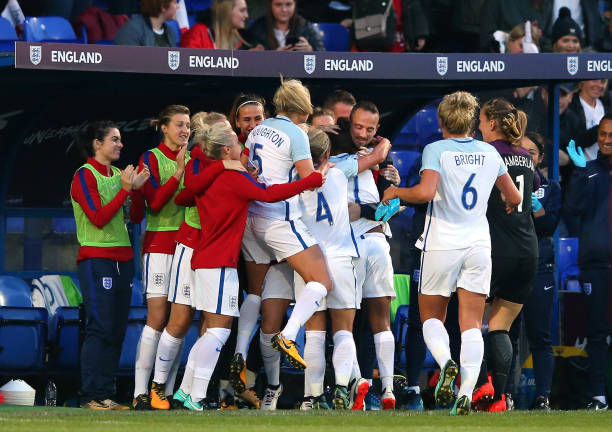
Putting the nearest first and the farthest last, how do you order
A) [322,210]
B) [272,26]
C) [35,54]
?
1. [322,210]
2. [35,54]
3. [272,26]

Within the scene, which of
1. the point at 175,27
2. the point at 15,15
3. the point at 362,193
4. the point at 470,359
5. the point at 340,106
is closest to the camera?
the point at 470,359

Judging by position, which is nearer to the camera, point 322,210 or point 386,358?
point 322,210

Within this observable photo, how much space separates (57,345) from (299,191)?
2.60m

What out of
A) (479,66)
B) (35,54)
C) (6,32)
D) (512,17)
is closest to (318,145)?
(35,54)

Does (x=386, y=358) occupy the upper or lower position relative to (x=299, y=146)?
lower

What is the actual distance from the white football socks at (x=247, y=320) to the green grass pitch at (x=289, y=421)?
47cm

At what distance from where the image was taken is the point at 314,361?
8352 millimetres

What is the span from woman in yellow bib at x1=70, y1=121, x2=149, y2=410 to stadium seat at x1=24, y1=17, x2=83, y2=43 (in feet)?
7.04

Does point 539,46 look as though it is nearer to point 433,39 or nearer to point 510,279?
point 433,39

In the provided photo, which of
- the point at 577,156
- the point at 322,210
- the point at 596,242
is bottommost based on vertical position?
the point at 596,242

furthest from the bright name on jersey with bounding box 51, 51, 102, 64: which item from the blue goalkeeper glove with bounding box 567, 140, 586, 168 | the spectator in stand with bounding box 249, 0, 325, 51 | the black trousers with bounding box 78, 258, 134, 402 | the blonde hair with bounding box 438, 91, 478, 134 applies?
the blue goalkeeper glove with bounding box 567, 140, 586, 168

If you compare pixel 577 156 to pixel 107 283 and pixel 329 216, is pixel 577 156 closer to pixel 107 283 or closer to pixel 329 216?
pixel 329 216

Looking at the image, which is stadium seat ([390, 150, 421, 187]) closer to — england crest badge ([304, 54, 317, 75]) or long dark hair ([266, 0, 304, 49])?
long dark hair ([266, 0, 304, 49])

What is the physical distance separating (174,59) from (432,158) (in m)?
2.35
